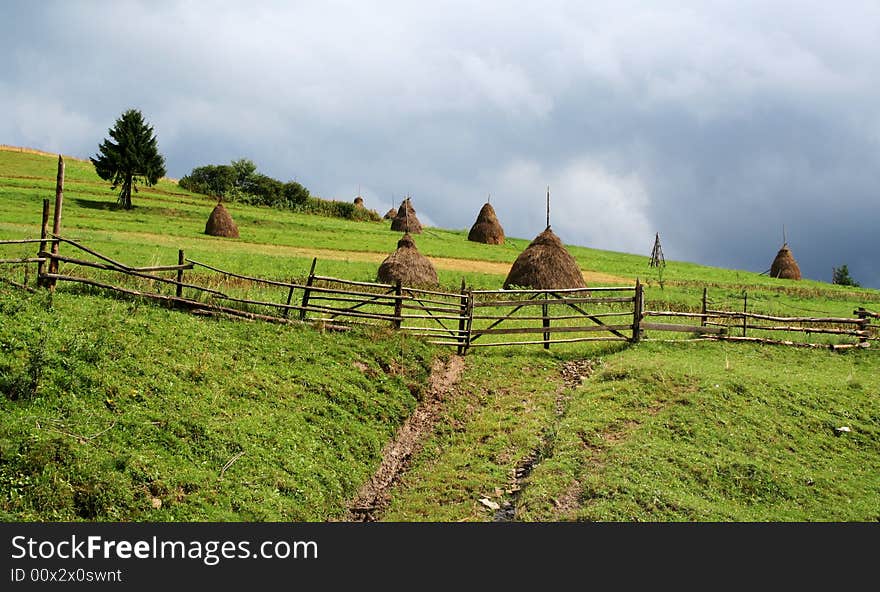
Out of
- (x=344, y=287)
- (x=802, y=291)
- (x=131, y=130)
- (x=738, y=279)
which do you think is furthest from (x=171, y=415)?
(x=131, y=130)

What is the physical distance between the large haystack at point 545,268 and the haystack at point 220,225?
18155 mm

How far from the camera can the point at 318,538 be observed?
27.0 ft

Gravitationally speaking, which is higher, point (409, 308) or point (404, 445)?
point (409, 308)

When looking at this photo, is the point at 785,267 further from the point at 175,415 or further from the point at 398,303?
the point at 175,415

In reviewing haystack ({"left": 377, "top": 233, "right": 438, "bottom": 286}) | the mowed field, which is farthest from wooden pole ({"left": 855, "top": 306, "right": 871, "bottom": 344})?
haystack ({"left": 377, "top": 233, "right": 438, "bottom": 286})

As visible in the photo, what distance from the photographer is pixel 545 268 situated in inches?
1050

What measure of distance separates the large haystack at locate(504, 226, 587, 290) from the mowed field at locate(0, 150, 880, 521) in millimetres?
7564

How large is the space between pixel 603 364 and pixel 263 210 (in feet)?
143

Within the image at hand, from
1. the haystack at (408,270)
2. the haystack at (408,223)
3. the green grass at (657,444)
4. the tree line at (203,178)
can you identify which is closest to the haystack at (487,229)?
the haystack at (408,223)

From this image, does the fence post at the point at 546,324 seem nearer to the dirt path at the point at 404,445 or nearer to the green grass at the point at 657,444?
the green grass at the point at 657,444

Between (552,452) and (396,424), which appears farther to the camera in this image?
(396,424)

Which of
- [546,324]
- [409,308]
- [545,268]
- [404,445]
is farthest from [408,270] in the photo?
[404,445]

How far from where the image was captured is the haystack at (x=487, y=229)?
4947 centimetres

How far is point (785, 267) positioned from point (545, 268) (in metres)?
24.7
